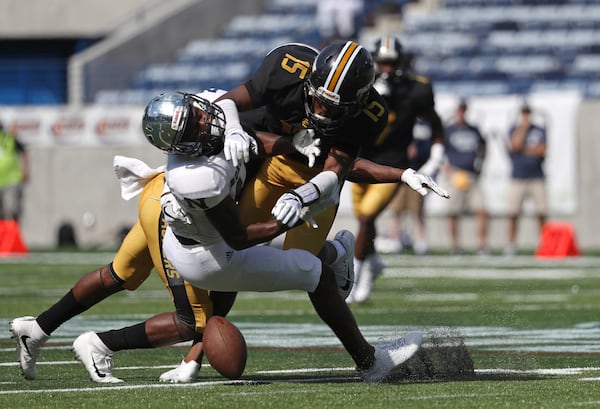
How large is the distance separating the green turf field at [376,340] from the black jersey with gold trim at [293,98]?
94 centimetres

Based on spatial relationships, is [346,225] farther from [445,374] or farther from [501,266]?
[445,374]

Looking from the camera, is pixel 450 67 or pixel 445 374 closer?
pixel 445 374

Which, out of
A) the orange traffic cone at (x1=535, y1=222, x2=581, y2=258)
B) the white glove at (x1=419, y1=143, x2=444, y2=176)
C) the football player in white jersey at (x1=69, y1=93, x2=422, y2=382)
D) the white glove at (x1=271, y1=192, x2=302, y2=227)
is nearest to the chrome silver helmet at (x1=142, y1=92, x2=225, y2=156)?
the football player in white jersey at (x1=69, y1=93, x2=422, y2=382)

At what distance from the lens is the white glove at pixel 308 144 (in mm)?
5980

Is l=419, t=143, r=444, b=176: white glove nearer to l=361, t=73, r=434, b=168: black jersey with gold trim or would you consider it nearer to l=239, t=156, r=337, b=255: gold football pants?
l=361, t=73, r=434, b=168: black jersey with gold trim

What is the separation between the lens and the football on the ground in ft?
18.8

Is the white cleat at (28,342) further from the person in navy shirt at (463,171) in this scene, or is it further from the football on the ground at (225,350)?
the person in navy shirt at (463,171)

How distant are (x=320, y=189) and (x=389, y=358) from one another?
0.81m

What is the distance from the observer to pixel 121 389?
562cm

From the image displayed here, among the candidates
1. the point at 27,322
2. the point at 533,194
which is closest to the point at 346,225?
the point at 533,194

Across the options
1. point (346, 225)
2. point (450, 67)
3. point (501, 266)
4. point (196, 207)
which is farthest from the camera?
point (450, 67)

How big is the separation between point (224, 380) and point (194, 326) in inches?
10.8

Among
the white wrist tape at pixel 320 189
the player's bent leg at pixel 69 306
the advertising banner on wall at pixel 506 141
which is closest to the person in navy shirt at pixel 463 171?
the advertising banner on wall at pixel 506 141

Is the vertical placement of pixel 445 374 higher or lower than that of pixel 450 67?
higher
